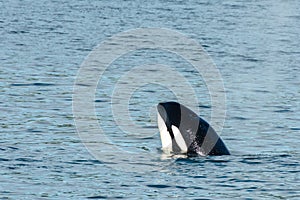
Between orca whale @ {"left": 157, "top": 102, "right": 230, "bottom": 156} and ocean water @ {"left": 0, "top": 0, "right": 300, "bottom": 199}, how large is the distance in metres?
0.30

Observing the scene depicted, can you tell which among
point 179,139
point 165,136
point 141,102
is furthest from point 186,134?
point 141,102

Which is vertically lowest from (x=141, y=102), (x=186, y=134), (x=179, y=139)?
(x=179, y=139)

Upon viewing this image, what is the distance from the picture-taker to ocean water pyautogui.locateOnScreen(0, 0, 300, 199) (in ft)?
50.6

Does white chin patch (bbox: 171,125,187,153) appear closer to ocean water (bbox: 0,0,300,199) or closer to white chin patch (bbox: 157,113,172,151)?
white chin patch (bbox: 157,113,172,151)

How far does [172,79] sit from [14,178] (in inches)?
516

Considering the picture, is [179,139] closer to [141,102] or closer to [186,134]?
[186,134]

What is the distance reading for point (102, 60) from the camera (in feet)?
102

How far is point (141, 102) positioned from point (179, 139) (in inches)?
278

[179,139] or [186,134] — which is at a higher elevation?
[186,134]

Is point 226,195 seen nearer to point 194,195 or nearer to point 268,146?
point 194,195

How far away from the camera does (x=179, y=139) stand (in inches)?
683

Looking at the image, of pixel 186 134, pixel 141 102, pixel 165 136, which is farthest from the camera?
pixel 141 102

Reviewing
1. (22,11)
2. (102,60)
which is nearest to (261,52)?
(102,60)

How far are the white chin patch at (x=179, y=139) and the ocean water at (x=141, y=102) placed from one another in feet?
1.61
